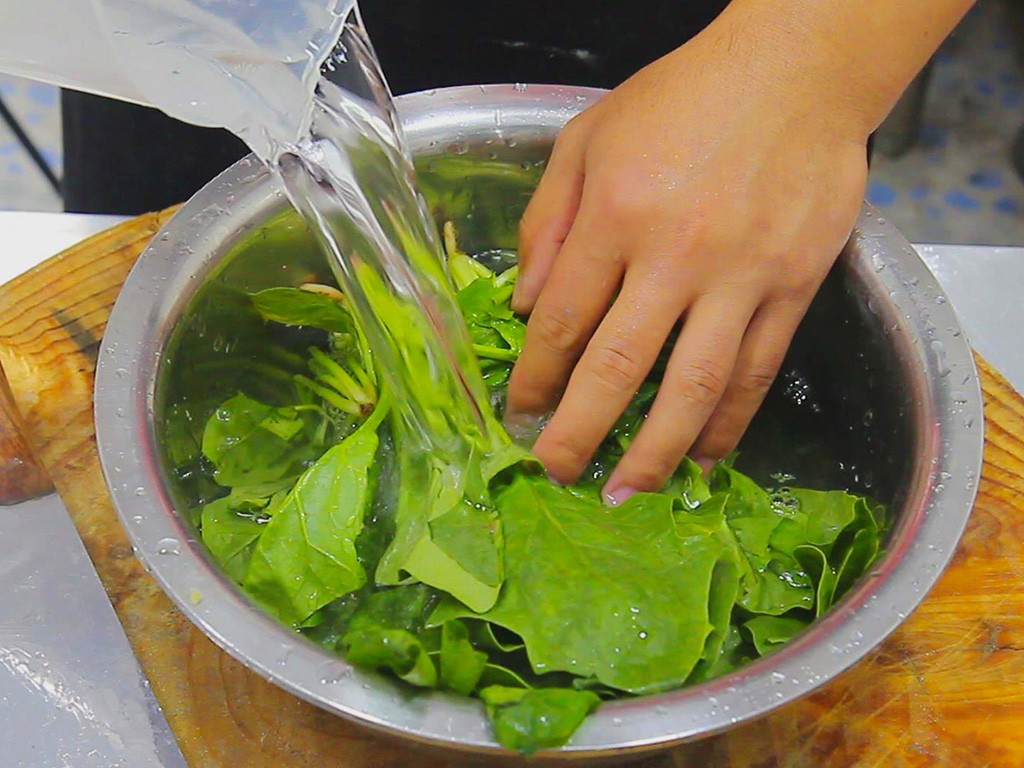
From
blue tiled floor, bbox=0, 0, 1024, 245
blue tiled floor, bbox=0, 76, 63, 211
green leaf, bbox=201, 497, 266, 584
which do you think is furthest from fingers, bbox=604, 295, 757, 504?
blue tiled floor, bbox=0, 76, 63, 211

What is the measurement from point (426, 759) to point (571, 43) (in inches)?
27.1

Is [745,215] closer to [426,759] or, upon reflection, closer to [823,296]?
[823,296]

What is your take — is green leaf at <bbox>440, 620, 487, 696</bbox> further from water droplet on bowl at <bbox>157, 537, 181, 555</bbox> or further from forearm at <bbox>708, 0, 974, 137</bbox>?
forearm at <bbox>708, 0, 974, 137</bbox>

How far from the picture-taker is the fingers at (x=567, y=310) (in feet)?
2.44

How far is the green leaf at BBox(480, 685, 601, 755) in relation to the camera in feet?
1.89

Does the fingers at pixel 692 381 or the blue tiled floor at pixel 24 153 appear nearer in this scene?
the fingers at pixel 692 381

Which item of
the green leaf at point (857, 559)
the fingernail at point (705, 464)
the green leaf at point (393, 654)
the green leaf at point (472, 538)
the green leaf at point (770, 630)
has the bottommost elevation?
the green leaf at point (770, 630)

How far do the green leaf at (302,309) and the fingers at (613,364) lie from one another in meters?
0.21

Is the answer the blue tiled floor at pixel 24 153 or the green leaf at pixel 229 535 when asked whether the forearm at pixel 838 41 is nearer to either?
the green leaf at pixel 229 535

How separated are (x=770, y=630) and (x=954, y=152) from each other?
1420 mm

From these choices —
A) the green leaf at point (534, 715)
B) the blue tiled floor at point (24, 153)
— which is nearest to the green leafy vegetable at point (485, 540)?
the green leaf at point (534, 715)

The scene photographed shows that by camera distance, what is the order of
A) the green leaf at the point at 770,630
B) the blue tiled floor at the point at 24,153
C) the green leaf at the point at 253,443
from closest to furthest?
the green leaf at the point at 770,630 < the green leaf at the point at 253,443 < the blue tiled floor at the point at 24,153

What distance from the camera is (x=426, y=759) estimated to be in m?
0.75

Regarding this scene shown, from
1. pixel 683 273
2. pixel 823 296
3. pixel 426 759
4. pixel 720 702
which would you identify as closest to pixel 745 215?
pixel 683 273
